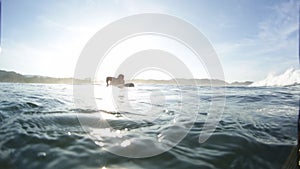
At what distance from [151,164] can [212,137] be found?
2249 millimetres

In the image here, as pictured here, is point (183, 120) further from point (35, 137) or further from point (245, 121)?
point (35, 137)

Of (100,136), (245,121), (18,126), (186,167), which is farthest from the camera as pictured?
(245,121)

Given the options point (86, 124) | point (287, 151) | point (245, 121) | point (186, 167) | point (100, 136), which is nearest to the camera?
point (186, 167)

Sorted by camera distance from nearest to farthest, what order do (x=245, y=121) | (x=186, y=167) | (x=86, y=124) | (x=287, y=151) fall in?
(x=186, y=167) < (x=287, y=151) < (x=86, y=124) < (x=245, y=121)

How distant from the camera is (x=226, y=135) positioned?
550 centimetres

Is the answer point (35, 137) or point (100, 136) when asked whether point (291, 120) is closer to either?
point (100, 136)

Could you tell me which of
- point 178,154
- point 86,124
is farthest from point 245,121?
point 86,124

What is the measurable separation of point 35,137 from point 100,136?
1.44m

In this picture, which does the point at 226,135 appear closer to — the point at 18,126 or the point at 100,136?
the point at 100,136

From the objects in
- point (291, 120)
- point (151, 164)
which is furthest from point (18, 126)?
point (291, 120)

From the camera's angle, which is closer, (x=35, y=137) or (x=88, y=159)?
(x=88, y=159)

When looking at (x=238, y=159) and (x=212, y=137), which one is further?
(x=212, y=137)

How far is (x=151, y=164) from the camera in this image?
3764 millimetres

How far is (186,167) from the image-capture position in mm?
3701
